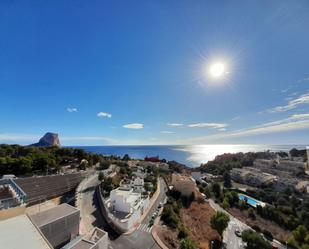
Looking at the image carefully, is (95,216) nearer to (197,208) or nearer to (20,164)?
(20,164)

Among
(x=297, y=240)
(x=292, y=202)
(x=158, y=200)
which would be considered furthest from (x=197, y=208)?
(x=292, y=202)

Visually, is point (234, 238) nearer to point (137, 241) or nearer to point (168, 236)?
point (168, 236)

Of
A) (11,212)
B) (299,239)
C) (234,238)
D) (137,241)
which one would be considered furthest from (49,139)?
(299,239)

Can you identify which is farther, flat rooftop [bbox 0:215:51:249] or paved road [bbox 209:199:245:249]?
paved road [bbox 209:199:245:249]

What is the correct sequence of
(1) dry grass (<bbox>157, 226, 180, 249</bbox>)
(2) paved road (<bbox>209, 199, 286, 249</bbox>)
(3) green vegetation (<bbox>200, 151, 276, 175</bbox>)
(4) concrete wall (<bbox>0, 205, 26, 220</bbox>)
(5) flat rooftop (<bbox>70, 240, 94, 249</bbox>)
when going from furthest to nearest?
(3) green vegetation (<bbox>200, 151, 276, 175</bbox>), (2) paved road (<bbox>209, 199, 286, 249</bbox>), (1) dry grass (<bbox>157, 226, 180, 249</bbox>), (5) flat rooftop (<bbox>70, 240, 94, 249</bbox>), (4) concrete wall (<bbox>0, 205, 26, 220</bbox>)

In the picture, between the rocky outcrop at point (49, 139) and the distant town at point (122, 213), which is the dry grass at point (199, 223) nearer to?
the distant town at point (122, 213)

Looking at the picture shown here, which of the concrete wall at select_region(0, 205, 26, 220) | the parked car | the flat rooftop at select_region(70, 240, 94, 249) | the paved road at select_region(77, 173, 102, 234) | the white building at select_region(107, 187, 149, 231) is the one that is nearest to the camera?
the concrete wall at select_region(0, 205, 26, 220)

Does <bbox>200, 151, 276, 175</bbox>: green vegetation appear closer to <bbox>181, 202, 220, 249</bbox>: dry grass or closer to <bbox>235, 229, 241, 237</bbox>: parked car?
<bbox>181, 202, 220, 249</bbox>: dry grass

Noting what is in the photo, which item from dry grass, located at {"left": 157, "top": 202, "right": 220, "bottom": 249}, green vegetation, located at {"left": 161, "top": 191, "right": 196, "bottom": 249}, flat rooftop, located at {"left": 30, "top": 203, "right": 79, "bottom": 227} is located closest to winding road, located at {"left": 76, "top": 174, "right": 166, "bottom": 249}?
dry grass, located at {"left": 157, "top": 202, "right": 220, "bottom": 249}
